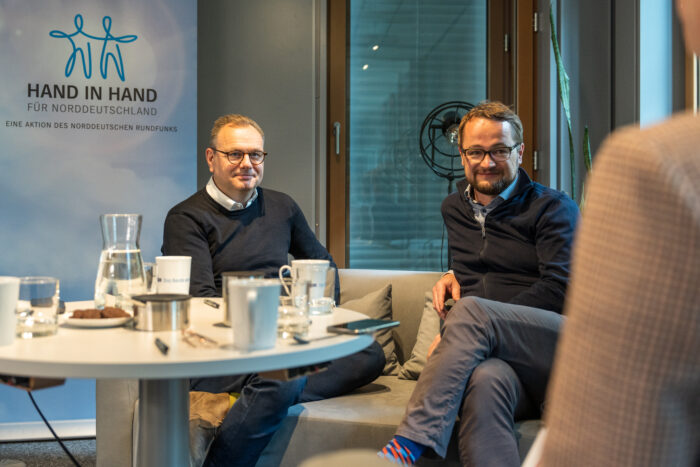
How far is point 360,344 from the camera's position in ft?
4.36

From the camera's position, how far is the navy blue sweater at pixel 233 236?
7.98ft

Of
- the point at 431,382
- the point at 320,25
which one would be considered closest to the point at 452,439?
the point at 431,382

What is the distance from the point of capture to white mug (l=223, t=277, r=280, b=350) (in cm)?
118

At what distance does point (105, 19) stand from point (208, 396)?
2224mm

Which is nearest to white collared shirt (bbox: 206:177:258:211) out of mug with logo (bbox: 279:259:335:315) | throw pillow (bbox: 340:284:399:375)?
throw pillow (bbox: 340:284:399:375)

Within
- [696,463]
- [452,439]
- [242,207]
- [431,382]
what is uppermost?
[242,207]

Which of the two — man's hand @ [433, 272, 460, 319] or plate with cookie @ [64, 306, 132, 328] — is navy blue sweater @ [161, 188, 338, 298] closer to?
man's hand @ [433, 272, 460, 319]

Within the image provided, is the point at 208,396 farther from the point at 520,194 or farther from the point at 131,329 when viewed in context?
the point at 520,194

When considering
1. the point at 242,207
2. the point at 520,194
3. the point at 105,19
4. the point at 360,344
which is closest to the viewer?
the point at 360,344

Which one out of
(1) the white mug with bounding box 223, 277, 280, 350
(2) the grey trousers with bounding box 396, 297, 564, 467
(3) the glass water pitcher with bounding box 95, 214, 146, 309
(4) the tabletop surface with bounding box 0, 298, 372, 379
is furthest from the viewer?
(2) the grey trousers with bounding box 396, 297, 564, 467

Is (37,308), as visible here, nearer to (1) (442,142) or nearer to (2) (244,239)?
(2) (244,239)

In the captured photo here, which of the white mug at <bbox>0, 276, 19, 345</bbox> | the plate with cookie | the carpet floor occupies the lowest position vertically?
the carpet floor

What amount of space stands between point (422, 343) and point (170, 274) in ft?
4.18

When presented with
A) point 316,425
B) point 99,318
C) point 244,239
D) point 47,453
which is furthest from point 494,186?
point 47,453
